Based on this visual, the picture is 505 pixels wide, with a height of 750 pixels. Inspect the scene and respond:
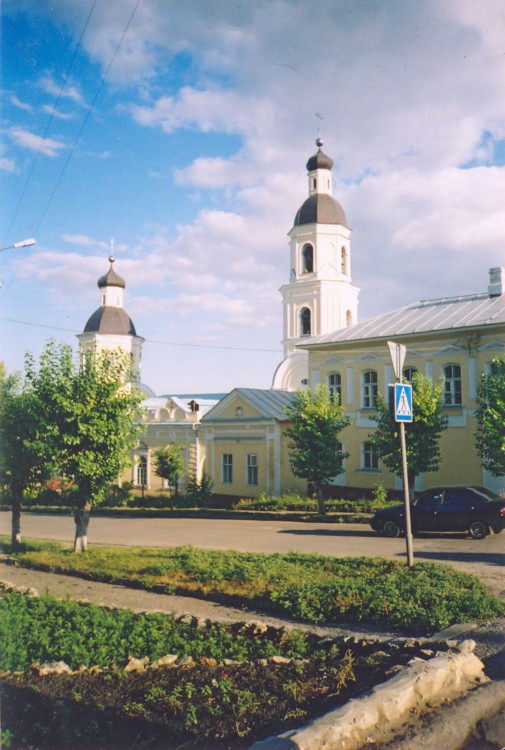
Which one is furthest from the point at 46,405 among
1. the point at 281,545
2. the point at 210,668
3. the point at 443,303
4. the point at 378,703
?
the point at 443,303

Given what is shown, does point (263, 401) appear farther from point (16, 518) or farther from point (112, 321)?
point (112, 321)

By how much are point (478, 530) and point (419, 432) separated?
684cm

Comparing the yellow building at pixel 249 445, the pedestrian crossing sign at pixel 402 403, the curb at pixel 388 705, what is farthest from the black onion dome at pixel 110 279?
the curb at pixel 388 705

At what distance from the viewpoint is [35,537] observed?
21.0m

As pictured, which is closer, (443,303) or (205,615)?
(205,615)

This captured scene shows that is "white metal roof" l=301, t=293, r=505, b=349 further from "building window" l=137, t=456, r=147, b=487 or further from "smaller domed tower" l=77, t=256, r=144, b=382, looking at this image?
"smaller domed tower" l=77, t=256, r=144, b=382

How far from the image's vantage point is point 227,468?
33.0m

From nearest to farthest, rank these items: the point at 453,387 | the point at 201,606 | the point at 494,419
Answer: the point at 201,606 → the point at 494,419 → the point at 453,387

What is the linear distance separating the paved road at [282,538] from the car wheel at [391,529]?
1.34 feet

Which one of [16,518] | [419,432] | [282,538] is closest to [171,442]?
[419,432]

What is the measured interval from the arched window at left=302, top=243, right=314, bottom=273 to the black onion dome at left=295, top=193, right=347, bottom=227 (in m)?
1.56

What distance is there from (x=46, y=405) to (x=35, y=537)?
7838 mm

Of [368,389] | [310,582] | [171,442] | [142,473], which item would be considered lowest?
[310,582]

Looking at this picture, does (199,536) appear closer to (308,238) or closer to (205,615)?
(205,615)
